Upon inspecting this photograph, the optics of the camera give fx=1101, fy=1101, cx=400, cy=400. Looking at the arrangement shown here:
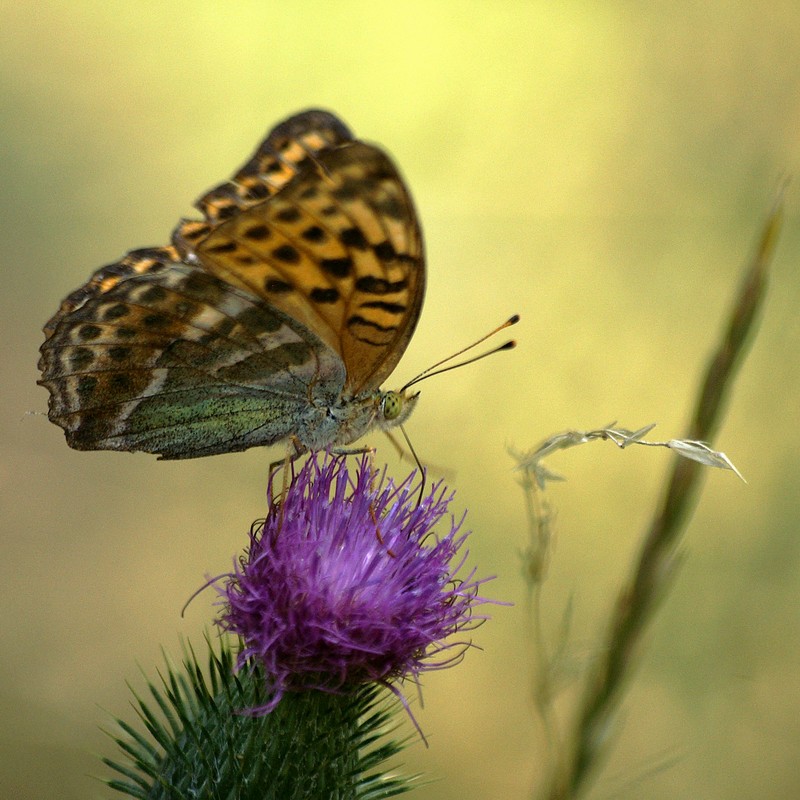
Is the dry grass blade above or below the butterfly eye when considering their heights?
below

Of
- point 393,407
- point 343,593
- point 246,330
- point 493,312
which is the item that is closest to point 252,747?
point 343,593

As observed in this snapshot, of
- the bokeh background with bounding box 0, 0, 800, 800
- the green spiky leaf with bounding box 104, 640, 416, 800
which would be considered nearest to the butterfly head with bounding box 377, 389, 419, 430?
the green spiky leaf with bounding box 104, 640, 416, 800

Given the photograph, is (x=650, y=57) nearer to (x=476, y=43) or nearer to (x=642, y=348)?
(x=476, y=43)

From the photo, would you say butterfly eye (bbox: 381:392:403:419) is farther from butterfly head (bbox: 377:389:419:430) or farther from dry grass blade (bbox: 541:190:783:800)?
dry grass blade (bbox: 541:190:783:800)

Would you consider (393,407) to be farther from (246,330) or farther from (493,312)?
(493,312)

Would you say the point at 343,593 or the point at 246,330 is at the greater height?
the point at 246,330

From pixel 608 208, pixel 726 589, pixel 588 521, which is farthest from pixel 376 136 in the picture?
pixel 726 589

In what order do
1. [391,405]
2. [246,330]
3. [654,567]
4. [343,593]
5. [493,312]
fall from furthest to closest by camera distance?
1. [493,312]
2. [391,405]
3. [246,330]
4. [343,593]
5. [654,567]
